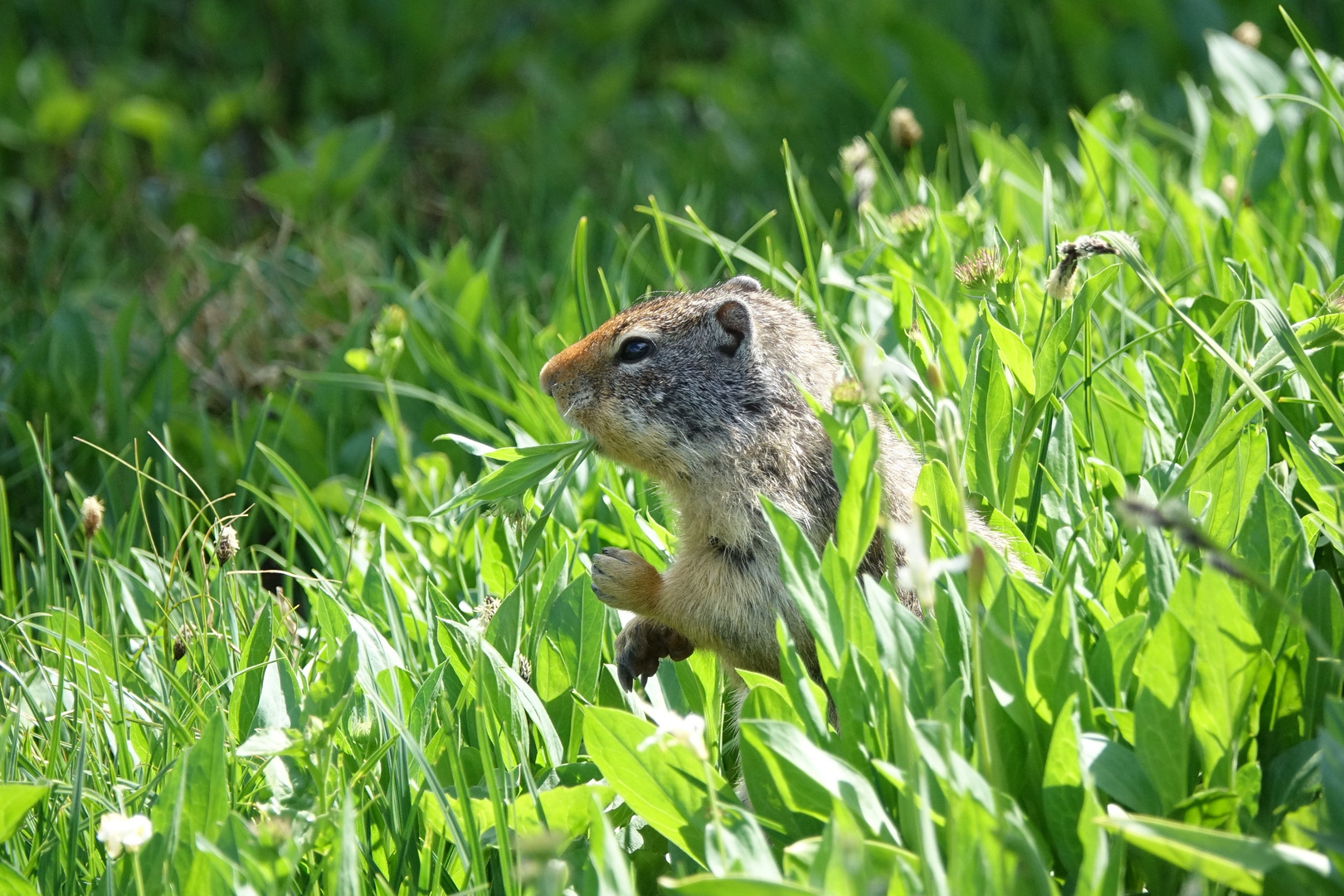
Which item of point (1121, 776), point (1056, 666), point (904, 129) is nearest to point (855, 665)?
point (1056, 666)

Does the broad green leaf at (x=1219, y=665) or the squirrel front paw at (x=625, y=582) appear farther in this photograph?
the squirrel front paw at (x=625, y=582)

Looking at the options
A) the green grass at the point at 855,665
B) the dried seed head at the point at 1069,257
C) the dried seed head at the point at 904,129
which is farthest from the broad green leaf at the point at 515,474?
the dried seed head at the point at 904,129

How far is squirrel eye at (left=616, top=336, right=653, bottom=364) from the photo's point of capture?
2.80 metres

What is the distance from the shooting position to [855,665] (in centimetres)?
186

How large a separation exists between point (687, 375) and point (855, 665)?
3.34ft

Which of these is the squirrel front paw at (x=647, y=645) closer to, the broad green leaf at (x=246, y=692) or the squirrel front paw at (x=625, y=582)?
the squirrel front paw at (x=625, y=582)

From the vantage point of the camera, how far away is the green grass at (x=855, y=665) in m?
1.68

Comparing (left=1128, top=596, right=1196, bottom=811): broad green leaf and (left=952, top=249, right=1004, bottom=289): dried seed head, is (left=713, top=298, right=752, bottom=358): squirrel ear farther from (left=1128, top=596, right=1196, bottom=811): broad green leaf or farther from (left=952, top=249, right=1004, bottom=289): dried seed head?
(left=1128, top=596, right=1196, bottom=811): broad green leaf

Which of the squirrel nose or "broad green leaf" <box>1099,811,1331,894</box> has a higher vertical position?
the squirrel nose

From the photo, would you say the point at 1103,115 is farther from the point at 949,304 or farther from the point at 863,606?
the point at 863,606

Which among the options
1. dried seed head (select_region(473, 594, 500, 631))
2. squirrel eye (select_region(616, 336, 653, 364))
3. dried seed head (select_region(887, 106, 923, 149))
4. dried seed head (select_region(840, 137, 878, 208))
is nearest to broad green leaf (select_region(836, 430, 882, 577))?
dried seed head (select_region(473, 594, 500, 631))

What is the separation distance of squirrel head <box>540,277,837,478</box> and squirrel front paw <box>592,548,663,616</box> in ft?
0.81

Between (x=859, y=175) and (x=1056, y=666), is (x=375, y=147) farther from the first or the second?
(x=1056, y=666)

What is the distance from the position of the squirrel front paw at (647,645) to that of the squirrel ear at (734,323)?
0.59 metres
